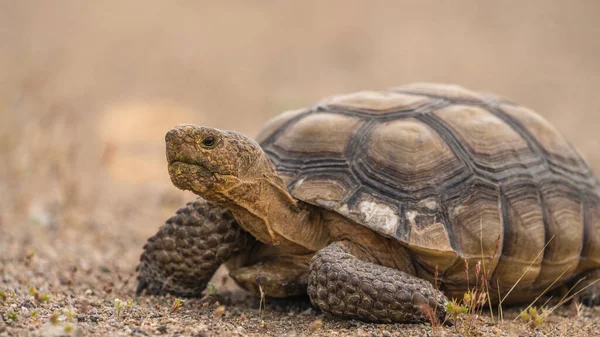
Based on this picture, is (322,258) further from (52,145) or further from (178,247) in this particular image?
(52,145)

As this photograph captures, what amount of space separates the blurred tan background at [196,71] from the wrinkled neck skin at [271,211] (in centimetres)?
234

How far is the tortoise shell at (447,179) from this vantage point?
3346mm

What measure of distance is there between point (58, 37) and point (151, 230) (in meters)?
10.2

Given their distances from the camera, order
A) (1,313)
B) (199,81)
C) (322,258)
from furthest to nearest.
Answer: (199,81) → (322,258) → (1,313)

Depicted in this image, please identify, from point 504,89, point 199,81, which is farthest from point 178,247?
point 504,89

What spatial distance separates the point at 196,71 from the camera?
47.3ft

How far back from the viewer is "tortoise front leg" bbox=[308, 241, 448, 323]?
2.94 metres

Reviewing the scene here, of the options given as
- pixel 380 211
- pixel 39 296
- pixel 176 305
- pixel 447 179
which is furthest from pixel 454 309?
pixel 39 296

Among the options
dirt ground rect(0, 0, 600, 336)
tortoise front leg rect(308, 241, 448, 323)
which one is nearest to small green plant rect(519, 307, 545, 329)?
dirt ground rect(0, 0, 600, 336)

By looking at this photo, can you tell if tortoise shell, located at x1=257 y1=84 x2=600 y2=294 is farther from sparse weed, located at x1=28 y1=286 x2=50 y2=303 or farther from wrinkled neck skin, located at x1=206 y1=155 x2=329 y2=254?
sparse weed, located at x1=28 y1=286 x2=50 y2=303

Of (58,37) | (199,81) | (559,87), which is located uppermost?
(58,37)

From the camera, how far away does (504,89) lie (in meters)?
14.5

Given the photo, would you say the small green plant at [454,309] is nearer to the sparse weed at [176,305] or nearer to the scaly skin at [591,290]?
the sparse weed at [176,305]

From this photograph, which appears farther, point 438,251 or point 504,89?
point 504,89
